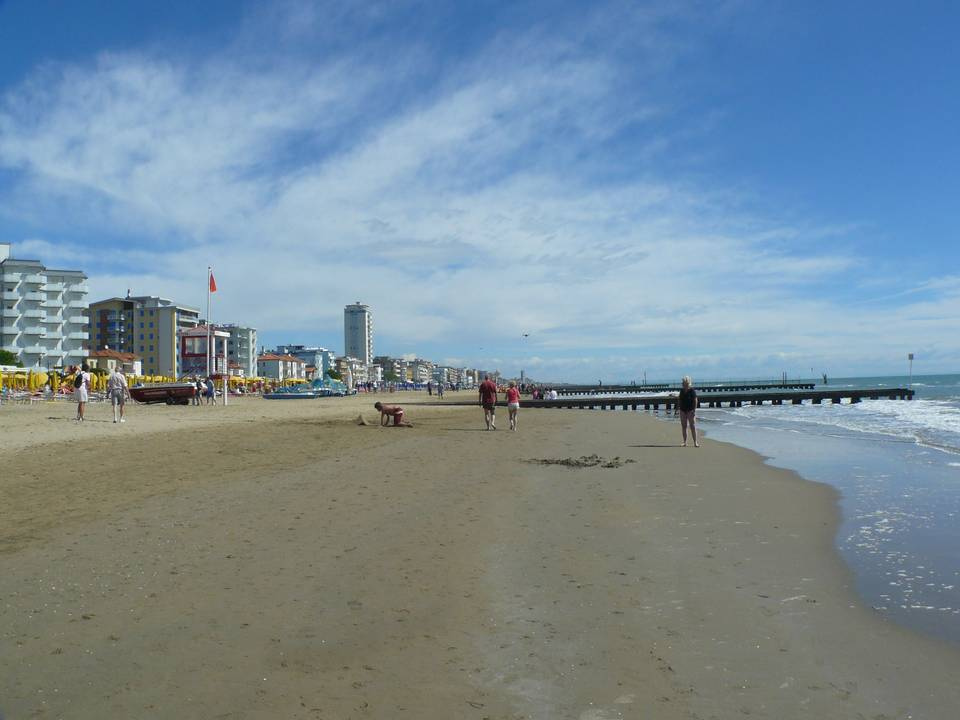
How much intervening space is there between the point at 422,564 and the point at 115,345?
14310cm

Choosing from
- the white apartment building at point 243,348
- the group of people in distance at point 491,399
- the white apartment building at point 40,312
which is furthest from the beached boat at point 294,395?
the white apartment building at point 243,348

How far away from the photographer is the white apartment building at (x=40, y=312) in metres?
85.2

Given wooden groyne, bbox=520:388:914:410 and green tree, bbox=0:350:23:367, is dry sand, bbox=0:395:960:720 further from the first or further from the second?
green tree, bbox=0:350:23:367

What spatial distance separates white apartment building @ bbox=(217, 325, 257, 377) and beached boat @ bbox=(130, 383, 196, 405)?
4878 inches

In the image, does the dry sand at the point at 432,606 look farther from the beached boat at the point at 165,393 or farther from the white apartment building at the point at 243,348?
the white apartment building at the point at 243,348

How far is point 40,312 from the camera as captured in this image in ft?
284

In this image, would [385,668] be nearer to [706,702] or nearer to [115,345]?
[706,702]

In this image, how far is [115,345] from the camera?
425 ft

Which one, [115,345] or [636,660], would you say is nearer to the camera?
[636,660]

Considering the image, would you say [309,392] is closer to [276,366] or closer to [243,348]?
[243,348]

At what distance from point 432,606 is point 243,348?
6536 inches

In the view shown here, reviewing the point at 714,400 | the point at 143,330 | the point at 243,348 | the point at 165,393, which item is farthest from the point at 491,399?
the point at 243,348

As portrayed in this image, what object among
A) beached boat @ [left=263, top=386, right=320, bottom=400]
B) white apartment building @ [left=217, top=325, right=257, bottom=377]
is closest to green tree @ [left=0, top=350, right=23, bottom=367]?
beached boat @ [left=263, top=386, right=320, bottom=400]

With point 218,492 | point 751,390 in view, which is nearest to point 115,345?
point 751,390
